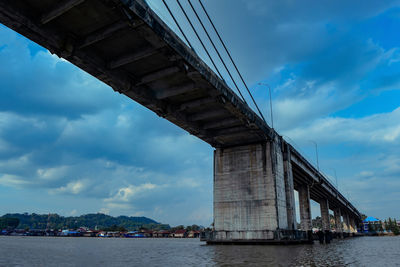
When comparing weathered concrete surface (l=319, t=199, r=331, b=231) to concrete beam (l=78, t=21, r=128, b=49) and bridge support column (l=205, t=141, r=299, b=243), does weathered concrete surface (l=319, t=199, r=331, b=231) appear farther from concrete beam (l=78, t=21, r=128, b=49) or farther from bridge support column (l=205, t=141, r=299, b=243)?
concrete beam (l=78, t=21, r=128, b=49)

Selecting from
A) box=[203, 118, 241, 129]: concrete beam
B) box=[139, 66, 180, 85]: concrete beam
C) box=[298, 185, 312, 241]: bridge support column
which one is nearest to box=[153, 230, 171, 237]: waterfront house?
box=[298, 185, 312, 241]: bridge support column

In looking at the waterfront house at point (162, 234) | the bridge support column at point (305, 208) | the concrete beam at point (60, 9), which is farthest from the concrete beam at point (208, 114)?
the waterfront house at point (162, 234)

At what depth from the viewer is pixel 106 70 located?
2194cm

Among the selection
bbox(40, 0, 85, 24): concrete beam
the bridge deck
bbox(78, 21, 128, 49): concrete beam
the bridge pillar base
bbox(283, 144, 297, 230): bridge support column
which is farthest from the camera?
bbox(283, 144, 297, 230): bridge support column

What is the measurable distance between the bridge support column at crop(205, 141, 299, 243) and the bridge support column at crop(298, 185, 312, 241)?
26161 mm

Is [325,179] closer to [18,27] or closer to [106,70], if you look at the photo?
[106,70]

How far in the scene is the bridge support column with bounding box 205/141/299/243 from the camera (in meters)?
32.2

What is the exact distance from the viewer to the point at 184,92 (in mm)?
25094

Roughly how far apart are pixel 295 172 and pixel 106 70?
41.2 metres

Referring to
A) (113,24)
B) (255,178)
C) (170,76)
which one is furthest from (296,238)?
(113,24)

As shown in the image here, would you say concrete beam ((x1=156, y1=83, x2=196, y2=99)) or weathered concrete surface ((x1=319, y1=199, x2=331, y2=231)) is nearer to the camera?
concrete beam ((x1=156, y1=83, x2=196, y2=99))

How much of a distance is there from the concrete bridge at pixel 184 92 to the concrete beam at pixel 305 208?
52.1ft

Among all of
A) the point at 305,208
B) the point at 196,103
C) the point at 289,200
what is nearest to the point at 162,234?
the point at 305,208

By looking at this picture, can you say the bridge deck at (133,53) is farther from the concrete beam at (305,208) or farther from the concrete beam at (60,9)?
the concrete beam at (305,208)
